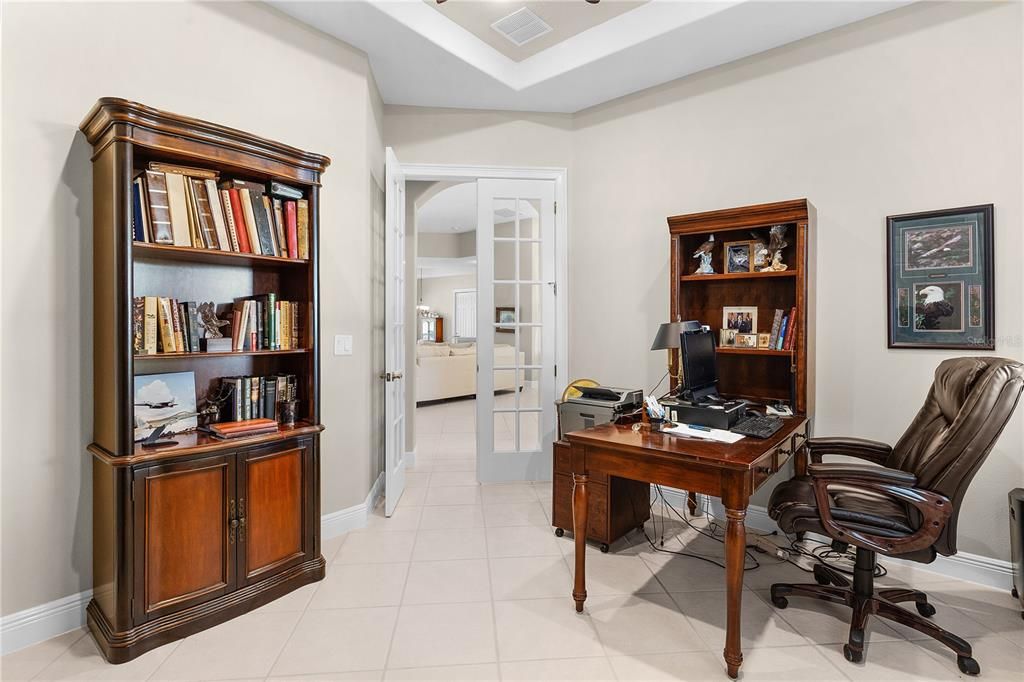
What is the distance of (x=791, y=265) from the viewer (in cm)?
295

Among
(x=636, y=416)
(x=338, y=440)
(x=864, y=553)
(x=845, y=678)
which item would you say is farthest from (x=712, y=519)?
(x=338, y=440)

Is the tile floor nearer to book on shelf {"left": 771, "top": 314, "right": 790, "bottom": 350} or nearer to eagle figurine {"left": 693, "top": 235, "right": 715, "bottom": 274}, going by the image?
book on shelf {"left": 771, "top": 314, "right": 790, "bottom": 350}

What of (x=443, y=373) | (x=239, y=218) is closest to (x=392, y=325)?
(x=239, y=218)

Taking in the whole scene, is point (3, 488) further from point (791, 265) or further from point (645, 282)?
point (791, 265)

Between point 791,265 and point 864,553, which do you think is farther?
point 791,265

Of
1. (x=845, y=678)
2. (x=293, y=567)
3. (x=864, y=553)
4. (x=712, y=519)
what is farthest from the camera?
(x=712, y=519)

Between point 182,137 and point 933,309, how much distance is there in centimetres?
360

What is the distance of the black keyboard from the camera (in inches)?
85.0

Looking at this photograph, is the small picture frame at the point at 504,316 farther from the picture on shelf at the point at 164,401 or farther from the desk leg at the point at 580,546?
the picture on shelf at the point at 164,401

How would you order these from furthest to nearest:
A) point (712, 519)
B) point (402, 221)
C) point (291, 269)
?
point (402, 221), point (712, 519), point (291, 269)

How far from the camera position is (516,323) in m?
4.01

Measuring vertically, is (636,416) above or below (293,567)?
above

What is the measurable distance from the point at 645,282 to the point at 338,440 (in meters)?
2.36

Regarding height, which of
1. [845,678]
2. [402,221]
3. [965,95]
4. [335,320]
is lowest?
[845,678]
